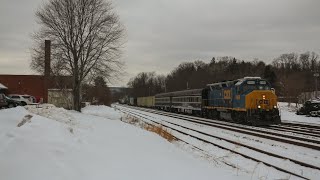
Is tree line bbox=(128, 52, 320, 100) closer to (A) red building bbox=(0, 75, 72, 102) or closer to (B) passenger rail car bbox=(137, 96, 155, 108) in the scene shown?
(B) passenger rail car bbox=(137, 96, 155, 108)

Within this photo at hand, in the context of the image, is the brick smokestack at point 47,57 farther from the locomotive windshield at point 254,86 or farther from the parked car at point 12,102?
the locomotive windshield at point 254,86

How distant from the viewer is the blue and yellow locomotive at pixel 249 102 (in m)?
27.4

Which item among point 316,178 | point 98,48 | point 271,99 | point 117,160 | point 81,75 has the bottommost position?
point 316,178

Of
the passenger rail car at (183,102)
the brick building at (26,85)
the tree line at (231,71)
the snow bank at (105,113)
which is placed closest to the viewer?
the snow bank at (105,113)

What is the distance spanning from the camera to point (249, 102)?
27.8 meters

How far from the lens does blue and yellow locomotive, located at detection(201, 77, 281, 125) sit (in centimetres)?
2738

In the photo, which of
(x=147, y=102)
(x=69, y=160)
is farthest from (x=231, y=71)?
(x=69, y=160)

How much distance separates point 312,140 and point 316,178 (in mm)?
7630

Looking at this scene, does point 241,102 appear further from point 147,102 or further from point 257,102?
point 147,102

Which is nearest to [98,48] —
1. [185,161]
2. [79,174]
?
[185,161]

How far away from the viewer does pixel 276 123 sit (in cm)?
2703

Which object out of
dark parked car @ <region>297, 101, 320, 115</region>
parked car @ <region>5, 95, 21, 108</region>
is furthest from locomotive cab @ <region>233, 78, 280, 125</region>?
parked car @ <region>5, 95, 21, 108</region>

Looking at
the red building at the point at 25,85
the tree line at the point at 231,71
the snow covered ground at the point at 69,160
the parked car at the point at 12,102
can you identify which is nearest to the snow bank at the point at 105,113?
the parked car at the point at 12,102

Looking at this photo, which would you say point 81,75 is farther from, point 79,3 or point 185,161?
point 185,161
